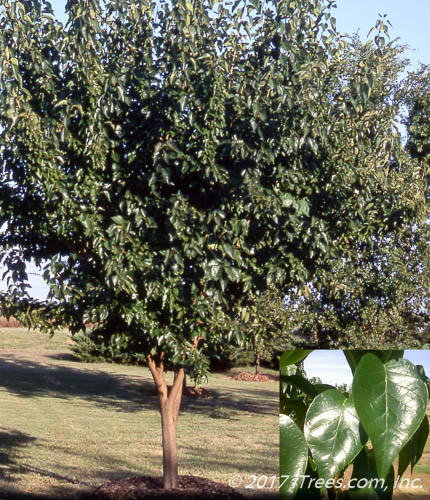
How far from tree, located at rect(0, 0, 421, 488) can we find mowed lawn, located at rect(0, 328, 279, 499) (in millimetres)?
5425

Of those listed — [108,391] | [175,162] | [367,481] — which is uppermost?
[175,162]

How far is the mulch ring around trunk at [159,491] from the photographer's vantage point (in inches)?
313

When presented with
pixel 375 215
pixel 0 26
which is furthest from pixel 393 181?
pixel 0 26

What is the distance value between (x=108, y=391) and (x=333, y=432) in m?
21.9

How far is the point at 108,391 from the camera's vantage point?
875 inches

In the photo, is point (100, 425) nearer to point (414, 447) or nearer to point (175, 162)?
point (175, 162)

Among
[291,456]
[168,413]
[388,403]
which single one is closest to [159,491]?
[168,413]

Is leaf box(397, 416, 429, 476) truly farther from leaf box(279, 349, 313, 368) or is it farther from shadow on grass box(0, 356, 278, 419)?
shadow on grass box(0, 356, 278, 419)

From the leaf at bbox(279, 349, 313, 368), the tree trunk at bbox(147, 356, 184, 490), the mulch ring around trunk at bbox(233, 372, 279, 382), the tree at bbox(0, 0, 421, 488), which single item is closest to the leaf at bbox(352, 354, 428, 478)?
the leaf at bbox(279, 349, 313, 368)

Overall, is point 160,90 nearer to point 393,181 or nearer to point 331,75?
point 331,75

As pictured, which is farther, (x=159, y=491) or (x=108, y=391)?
(x=108, y=391)

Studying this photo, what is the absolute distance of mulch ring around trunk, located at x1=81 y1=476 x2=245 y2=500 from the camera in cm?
796

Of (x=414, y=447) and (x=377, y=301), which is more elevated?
(x=377, y=301)

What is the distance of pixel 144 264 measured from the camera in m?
5.27
